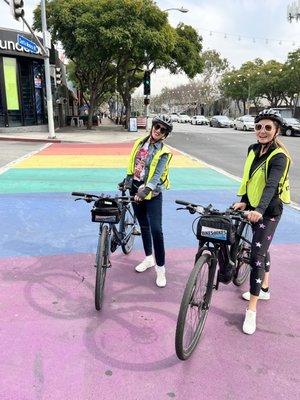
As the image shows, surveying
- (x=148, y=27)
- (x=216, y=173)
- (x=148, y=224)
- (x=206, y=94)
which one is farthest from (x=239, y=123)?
(x=206, y=94)

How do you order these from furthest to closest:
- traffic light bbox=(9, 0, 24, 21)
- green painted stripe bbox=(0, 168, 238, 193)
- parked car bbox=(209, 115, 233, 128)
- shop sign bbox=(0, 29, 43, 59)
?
parked car bbox=(209, 115, 233, 128) → shop sign bbox=(0, 29, 43, 59) → traffic light bbox=(9, 0, 24, 21) → green painted stripe bbox=(0, 168, 238, 193)

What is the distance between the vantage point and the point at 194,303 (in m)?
3.12

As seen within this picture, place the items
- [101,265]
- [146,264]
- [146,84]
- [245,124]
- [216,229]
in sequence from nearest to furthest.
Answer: [216,229], [101,265], [146,264], [146,84], [245,124]

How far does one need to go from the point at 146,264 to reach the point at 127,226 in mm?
486

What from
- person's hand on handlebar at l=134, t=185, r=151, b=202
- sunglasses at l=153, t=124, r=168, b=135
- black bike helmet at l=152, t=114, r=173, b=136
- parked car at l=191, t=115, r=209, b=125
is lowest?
parked car at l=191, t=115, r=209, b=125

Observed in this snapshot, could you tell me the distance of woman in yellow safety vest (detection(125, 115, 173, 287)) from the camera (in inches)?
159

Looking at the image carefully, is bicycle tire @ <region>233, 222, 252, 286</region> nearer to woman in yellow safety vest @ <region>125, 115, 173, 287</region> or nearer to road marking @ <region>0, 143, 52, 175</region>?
woman in yellow safety vest @ <region>125, 115, 173, 287</region>

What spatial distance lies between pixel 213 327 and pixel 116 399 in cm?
119

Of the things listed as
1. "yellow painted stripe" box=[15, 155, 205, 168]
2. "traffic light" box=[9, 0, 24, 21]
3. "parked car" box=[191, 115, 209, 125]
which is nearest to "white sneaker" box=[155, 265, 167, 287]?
"yellow painted stripe" box=[15, 155, 205, 168]

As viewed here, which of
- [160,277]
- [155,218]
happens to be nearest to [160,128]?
[155,218]

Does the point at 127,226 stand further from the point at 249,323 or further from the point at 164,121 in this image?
the point at 249,323

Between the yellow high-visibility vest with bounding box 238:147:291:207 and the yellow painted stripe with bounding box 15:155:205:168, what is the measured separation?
9.24m

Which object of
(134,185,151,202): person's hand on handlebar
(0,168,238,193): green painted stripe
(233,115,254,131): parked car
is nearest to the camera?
(134,185,151,202): person's hand on handlebar

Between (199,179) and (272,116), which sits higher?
(272,116)
